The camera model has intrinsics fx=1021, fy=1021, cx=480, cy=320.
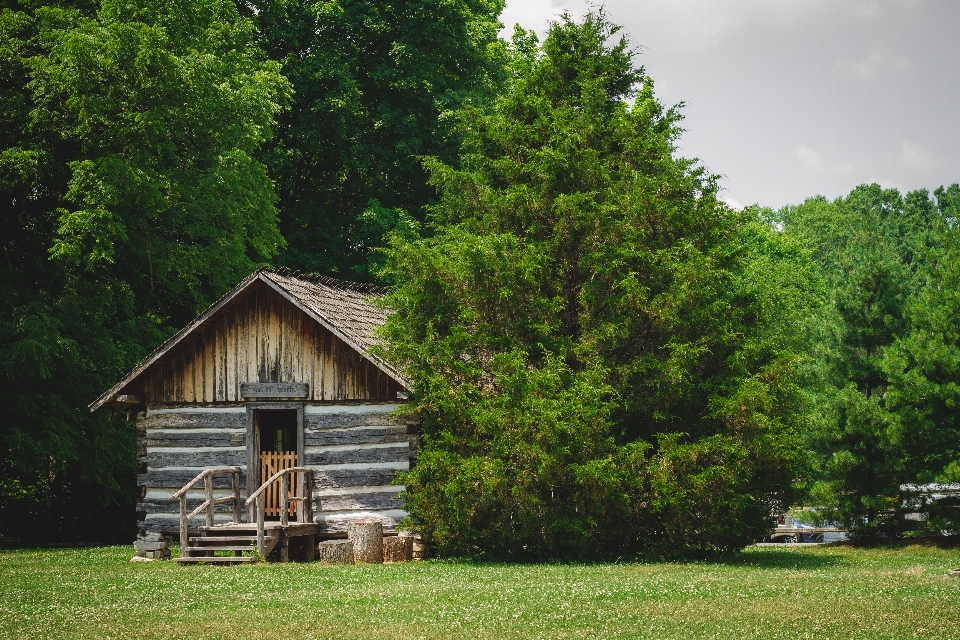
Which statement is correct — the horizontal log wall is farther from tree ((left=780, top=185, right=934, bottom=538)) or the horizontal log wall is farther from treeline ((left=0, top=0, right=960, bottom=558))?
tree ((left=780, top=185, right=934, bottom=538))

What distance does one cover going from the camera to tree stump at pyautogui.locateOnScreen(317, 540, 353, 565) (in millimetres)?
21672

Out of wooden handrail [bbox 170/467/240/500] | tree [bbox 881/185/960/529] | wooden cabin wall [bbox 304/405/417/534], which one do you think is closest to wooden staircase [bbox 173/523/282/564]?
wooden handrail [bbox 170/467/240/500]

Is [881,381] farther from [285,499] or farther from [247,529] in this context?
[247,529]

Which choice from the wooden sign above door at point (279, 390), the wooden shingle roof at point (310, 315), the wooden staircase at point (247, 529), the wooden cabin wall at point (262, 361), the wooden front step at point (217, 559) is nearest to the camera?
the wooden front step at point (217, 559)

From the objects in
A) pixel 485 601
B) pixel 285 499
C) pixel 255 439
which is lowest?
pixel 485 601

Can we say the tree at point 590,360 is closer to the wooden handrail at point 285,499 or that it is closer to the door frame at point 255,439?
the wooden handrail at point 285,499

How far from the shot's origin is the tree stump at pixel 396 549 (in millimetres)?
22141

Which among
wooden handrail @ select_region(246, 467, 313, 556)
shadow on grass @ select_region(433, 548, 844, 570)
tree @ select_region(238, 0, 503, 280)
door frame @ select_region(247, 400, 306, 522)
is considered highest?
tree @ select_region(238, 0, 503, 280)

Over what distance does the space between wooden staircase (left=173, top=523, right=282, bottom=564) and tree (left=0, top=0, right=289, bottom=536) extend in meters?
6.70

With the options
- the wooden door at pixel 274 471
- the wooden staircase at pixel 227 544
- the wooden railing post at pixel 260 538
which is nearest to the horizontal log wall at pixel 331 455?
the wooden door at pixel 274 471

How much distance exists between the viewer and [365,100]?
41500 mm

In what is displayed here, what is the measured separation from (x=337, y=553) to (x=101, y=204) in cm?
1146

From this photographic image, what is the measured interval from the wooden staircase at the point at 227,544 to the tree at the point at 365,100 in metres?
16.8

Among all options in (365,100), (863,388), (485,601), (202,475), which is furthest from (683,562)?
(365,100)
